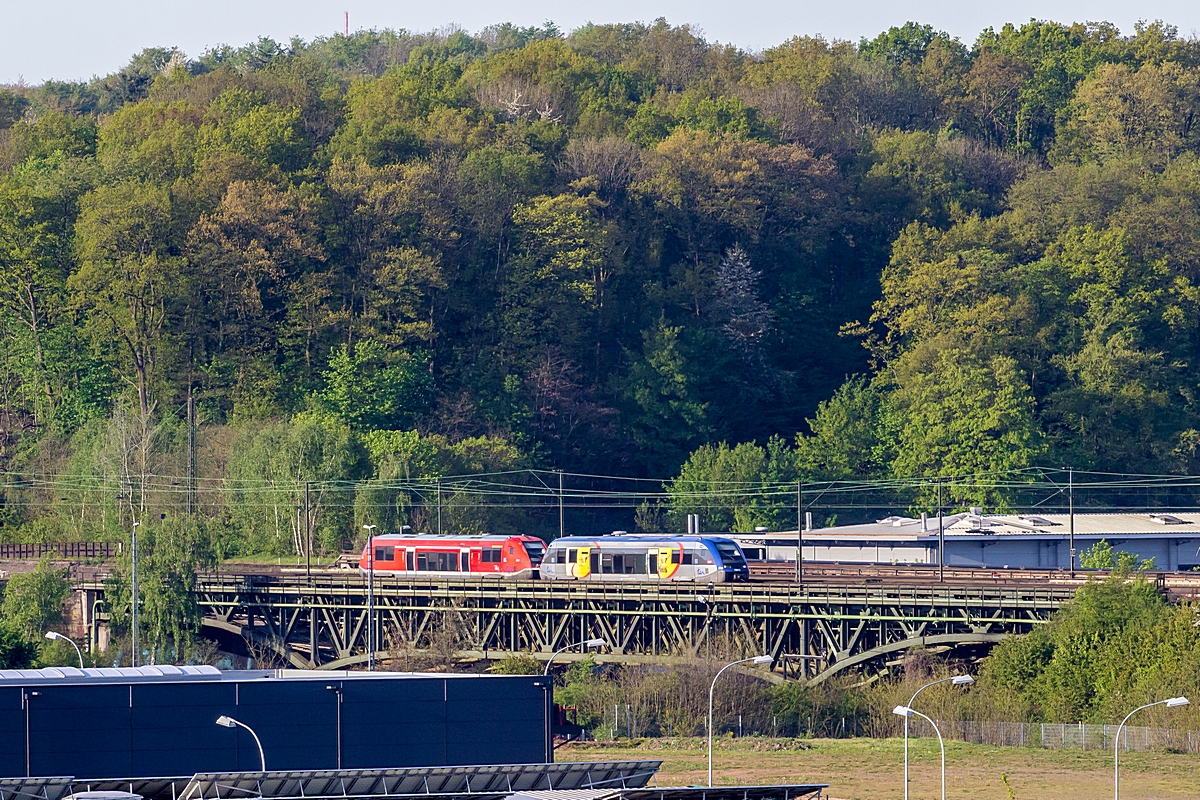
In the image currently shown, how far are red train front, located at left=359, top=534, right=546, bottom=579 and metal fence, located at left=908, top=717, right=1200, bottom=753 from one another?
26437 mm

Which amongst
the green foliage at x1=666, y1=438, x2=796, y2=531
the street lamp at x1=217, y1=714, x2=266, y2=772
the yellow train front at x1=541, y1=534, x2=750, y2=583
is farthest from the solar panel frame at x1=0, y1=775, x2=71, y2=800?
the green foliage at x1=666, y1=438, x2=796, y2=531

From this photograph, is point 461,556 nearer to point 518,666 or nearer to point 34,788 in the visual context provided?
point 518,666

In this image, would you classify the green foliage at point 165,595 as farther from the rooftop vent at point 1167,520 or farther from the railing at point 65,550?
the rooftop vent at point 1167,520

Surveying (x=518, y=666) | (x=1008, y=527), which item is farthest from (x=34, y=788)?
(x=1008, y=527)

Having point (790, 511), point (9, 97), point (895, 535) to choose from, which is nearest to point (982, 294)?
point (790, 511)

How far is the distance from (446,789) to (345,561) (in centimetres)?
5996

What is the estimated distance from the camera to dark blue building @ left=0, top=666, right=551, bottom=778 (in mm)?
47281

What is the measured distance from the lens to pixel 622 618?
267ft

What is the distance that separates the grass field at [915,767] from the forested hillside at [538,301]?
4719 centimetres

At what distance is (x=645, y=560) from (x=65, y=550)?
3867cm

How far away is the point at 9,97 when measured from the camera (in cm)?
15488

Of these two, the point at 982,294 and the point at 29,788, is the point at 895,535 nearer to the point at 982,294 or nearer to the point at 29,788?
the point at 982,294

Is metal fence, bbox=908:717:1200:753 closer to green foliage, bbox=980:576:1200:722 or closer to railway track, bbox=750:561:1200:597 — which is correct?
green foliage, bbox=980:576:1200:722

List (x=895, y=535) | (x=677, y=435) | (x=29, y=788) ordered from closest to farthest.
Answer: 1. (x=29, y=788)
2. (x=895, y=535)
3. (x=677, y=435)
